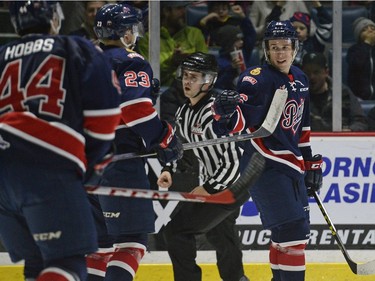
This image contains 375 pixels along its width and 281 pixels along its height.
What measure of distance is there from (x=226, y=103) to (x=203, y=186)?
0.75 m

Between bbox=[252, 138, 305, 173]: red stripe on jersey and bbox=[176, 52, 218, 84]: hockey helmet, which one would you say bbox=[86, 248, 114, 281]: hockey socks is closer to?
bbox=[252, 138, 305, 173]: red stripe on jersey

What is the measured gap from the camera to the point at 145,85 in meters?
3.92

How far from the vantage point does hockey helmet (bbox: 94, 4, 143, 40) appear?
405 cm

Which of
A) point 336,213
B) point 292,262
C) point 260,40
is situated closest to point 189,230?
point 292,262

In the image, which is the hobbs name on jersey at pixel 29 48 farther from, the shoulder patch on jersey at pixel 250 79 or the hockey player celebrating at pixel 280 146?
the shoulder patch on jersey at pixel 250 79

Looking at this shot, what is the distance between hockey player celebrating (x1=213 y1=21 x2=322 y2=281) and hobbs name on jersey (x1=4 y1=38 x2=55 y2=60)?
1.36m

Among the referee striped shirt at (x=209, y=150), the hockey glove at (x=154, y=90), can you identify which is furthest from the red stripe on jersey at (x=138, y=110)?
the referee striped shirt at (x=209, y=150)

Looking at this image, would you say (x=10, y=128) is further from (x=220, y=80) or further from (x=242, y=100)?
(x=220, y=80)

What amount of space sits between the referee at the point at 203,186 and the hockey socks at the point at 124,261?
0.60 meters

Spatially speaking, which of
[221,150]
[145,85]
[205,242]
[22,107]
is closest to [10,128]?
[22,107]

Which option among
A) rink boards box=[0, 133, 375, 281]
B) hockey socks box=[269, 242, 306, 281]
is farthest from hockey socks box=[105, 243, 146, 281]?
rink boards box=[0, 133, 375, 281]

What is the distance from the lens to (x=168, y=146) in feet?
13.0

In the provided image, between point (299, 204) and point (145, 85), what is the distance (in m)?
0.85

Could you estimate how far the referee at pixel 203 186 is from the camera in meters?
4.64
